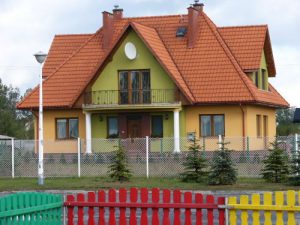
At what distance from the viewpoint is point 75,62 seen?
49.2 m

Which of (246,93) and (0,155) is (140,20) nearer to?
(246,93)

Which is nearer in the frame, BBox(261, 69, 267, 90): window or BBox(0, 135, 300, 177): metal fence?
BBox(0, 135, 300, 177): metal fence

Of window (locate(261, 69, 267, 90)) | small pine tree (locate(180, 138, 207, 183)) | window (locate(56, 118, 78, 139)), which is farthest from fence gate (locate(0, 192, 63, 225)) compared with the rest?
window (locate(261, 69, 267, 90))

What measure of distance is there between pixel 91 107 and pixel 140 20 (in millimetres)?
7159

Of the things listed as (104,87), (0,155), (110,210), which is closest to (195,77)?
(104,87)

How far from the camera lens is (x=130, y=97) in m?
45.9

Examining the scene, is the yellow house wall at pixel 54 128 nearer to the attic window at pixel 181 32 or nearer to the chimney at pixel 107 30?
the chimney at pixel 107 30

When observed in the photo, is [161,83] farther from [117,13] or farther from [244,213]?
[244,213]

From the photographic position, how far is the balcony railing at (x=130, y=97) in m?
45.4

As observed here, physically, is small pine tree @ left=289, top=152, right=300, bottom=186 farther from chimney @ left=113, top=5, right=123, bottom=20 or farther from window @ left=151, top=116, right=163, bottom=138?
chimney @ left=113, top=5, right=123, bottom=20

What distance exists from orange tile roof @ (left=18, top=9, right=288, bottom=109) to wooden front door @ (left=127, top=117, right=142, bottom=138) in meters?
3.25

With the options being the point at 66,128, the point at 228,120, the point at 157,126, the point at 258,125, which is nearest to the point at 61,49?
the point at 66,128

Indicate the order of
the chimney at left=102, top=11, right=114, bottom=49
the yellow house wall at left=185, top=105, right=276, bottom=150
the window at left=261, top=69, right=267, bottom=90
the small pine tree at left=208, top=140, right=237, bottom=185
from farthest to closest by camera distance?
1. the window at left=261, top=69, right=267, bottom=90
2. the chimney at left=102, top=11, right=114, bottom=49
3. the yellow house wall at left=185, top=105, right=276, bottom=150
4. the small pine tree at left=208, top=140, right=237, bottom=185

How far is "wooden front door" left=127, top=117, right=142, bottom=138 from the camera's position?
46.9 metres
